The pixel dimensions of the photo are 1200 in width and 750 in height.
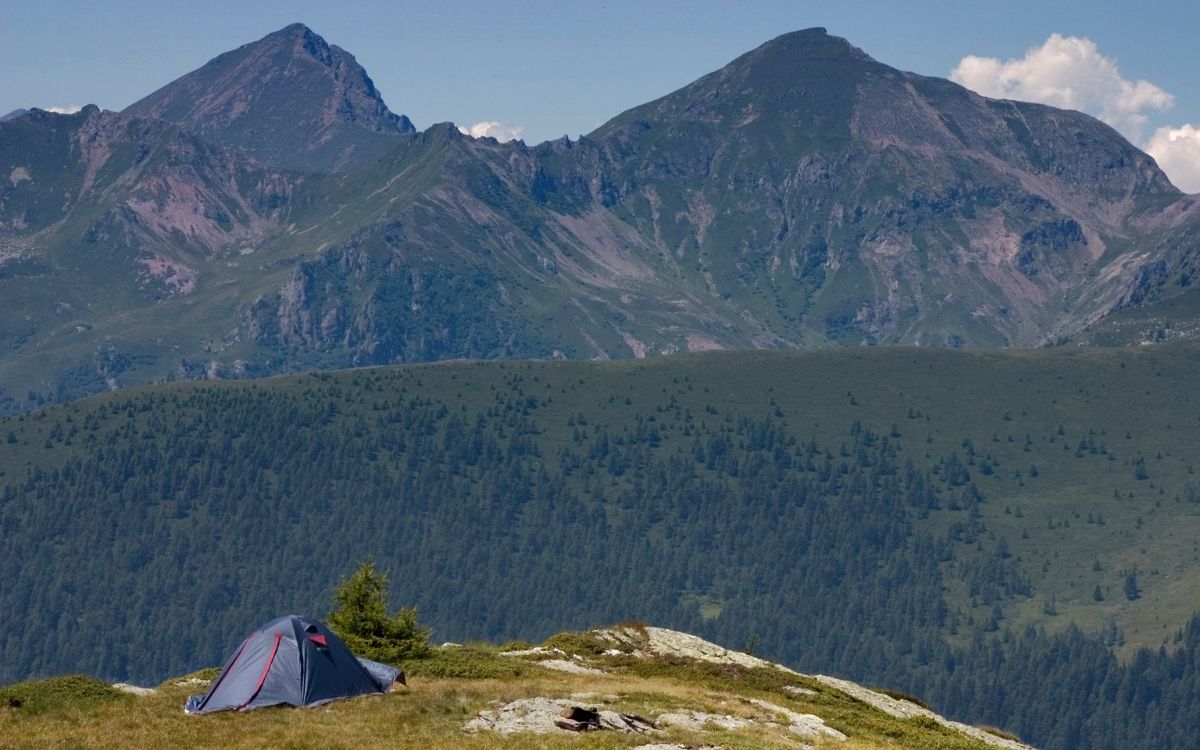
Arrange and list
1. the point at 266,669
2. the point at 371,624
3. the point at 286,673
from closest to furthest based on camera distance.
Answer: the point at 266,669
the point at 286,673
the point at 371,624

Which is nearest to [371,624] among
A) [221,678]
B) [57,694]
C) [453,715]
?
[221,678]

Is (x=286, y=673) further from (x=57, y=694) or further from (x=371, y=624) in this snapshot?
(x=371, y=624)

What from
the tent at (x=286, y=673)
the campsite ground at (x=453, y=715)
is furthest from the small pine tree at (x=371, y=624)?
the tent at (x=286, y=673)

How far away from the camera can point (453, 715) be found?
71.3 m

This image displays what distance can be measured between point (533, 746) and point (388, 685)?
13520 mm

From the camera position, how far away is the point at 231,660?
246 feet

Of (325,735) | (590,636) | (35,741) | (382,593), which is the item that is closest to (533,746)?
(325,735)

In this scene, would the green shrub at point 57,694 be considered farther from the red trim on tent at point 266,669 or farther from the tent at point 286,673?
the red trim on tent at point 266,669

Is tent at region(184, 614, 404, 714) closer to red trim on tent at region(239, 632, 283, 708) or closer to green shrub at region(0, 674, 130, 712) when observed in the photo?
red trim on tent at region(239, 632, 283, 708)

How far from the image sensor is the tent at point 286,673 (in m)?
72.5

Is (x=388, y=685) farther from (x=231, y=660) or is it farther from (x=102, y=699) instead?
(x=102, y=699)

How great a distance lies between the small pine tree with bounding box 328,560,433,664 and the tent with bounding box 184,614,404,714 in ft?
36.5

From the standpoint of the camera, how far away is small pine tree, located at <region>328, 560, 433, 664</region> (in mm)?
87500

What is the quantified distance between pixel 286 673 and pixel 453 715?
7.74 meters
